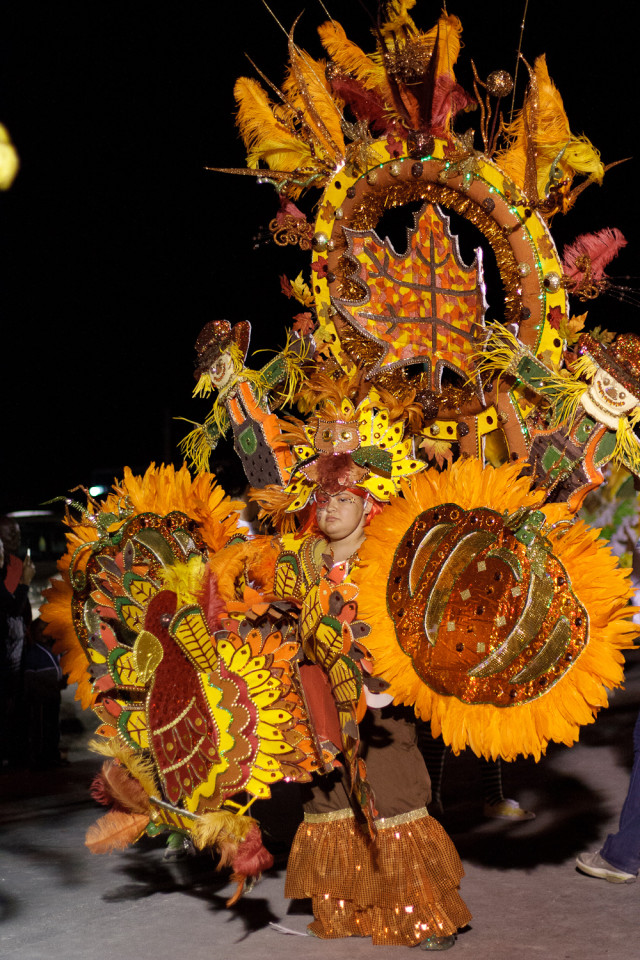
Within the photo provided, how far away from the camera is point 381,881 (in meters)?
3.27

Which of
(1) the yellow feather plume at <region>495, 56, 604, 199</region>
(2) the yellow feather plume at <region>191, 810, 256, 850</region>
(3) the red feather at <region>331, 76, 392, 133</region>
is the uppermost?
(3) the red feather at <region>331, 76, 392, 133</region>

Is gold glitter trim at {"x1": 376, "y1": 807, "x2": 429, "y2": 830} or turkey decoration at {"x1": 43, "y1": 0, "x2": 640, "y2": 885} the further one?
gold glitter trim at {"x1": 376, "y1": 807, "x2": 429, "y2": 830}

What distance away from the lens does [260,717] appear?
3.11m

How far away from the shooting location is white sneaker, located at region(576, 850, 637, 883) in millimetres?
3793

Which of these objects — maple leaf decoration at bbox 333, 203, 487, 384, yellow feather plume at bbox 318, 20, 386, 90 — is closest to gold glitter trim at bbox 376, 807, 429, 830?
maple leaf decoration at bbox 333, 203, 487, 384

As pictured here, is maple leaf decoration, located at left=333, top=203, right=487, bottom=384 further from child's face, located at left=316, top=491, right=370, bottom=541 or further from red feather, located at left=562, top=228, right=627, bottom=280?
child's face, located at left=316, top=491, right=370, bottom=541

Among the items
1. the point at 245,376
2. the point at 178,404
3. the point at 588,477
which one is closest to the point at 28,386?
the point at 178,404

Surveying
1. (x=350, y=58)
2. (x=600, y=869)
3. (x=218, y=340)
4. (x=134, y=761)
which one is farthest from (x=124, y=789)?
(x=350, y=58)

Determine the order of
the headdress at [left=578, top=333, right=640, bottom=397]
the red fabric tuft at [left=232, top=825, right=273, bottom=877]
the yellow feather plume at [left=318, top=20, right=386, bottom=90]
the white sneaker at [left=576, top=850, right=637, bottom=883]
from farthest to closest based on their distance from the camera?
the yellow feather plume at [left=318, top=20, right=386, bottom=90]
the white sneaker at [left=576, top=850, right=637, bottom=883]
the headdress at [left=578, top=333, right=640, bottom=397]
the red fabric tuft at [left=232, top=825, right=273, bottom=877]

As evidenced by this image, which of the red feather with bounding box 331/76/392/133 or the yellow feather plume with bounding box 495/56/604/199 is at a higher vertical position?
the red feather with bounding box 331/76/392/133

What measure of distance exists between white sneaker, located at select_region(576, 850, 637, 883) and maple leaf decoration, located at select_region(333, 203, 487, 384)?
1.83 m

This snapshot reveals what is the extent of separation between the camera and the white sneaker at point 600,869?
379 centimetres

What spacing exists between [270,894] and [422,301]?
2279mm

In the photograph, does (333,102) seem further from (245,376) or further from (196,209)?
(196,209)
